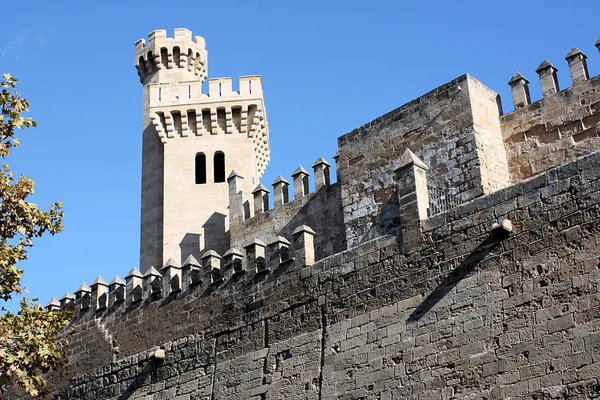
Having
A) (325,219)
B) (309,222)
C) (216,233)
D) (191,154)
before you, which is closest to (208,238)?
(216,233)

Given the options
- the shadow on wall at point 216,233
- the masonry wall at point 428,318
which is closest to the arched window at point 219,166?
the shadow on wall at point 216,233

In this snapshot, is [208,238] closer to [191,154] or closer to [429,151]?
[191,154]

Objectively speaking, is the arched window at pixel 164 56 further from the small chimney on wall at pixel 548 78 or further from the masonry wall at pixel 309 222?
the small chimney on wall at pixel 548 78

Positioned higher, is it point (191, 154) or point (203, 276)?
point (191, 154)

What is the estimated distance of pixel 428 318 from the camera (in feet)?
41.8

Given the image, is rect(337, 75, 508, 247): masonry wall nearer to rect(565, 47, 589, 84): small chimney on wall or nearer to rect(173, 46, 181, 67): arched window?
rect(565, 47, 589, 84): small chimney on wall

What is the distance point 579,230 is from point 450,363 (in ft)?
7.37

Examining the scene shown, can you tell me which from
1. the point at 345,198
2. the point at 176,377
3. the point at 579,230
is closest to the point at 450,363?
the point at 579,230

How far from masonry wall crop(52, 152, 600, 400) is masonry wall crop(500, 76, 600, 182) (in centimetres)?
428

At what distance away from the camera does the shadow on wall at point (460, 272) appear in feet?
40.6

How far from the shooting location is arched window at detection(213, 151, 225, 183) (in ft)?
79.0

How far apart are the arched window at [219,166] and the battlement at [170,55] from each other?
307 cm

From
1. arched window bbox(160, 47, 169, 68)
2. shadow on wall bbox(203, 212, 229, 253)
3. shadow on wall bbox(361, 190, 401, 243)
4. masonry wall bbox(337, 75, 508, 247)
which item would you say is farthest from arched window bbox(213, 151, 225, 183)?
shadow on wall bbox(361, 190, 401, 243)

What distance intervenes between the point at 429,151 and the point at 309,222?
348 cm
